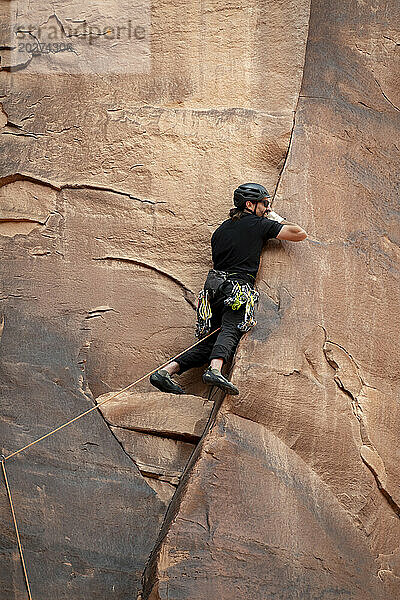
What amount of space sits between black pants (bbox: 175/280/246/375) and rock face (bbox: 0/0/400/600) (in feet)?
0.36

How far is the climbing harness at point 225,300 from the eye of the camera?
4707mm

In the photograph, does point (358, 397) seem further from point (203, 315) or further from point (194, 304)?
point (194, 304)

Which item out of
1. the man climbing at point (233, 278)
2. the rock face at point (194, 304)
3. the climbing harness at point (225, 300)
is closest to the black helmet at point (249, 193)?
the man climbing at point (233, 278)

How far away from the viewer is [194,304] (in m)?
5.16

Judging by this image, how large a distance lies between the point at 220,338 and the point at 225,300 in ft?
0.79

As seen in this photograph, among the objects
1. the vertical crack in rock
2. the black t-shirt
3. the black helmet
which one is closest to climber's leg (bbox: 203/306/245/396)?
the black t-shirt

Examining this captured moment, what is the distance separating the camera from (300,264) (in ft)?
16.2

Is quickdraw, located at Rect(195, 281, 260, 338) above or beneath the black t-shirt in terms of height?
beneath

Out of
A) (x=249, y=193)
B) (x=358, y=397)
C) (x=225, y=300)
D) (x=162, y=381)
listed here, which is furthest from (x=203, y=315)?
(x=358, y=397)

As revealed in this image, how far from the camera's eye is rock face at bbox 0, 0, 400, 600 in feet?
14.4

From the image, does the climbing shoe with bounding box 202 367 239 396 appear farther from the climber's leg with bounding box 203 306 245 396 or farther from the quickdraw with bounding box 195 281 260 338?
the quickdraw with bounding box 195 281 260 338

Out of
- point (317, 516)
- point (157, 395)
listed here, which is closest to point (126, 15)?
point (157, 395)

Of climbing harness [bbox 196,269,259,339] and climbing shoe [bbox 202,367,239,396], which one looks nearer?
climbing shoe [bbox 202,367,239,396]

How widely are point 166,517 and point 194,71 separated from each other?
A: 10.5 feet
